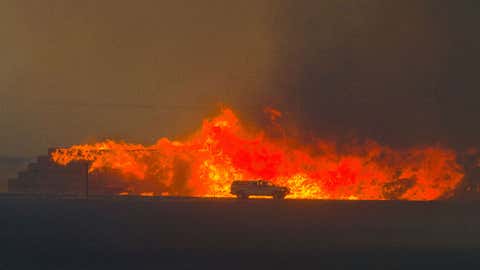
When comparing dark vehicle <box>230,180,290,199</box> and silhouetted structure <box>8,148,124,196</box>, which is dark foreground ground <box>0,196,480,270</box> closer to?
dark vehicle <box>230,180,290,199</box>

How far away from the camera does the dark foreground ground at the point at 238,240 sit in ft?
76.3

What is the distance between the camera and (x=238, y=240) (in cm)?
2909

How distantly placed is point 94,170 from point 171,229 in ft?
204

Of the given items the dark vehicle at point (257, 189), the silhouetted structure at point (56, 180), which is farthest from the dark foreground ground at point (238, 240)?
the silhouetted structure at point (56, 180)

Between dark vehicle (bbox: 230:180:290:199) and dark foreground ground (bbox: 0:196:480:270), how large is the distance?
2137 centimetres

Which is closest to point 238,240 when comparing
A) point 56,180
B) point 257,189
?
point 257,189

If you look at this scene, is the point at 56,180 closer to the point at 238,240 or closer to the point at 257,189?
the point at 257,189

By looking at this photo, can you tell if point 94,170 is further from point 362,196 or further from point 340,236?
point 340,236

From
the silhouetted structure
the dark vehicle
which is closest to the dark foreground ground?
A: the dark vehicle

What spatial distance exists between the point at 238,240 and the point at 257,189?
125ft

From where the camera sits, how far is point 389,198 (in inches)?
2771

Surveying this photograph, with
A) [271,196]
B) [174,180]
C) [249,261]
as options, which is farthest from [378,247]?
[174,180]

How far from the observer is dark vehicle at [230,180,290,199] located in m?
66.9

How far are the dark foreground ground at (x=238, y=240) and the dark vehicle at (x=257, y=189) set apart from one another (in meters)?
21.4
